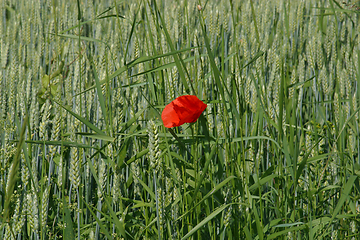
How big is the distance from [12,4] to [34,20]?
100 centimetres

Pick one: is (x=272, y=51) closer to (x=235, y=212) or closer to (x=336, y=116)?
(x=336, y=116)

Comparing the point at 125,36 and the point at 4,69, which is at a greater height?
the point at 125,36

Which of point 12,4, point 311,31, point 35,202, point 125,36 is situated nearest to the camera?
point 35,202

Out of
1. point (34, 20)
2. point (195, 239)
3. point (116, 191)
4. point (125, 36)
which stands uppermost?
point (34, 20)

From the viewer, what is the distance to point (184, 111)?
0.63 meters

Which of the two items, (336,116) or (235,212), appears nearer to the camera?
(235,212)

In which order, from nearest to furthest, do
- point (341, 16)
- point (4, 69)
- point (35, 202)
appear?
point (35, 202) → point (4, 69) → point (341, 16)

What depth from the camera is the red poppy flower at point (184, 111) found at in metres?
0.62

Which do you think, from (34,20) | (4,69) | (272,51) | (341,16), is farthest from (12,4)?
(341,16)

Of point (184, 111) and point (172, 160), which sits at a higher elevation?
point (184, 111)

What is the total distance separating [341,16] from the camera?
1.77 m

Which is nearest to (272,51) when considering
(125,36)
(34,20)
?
(125,36)

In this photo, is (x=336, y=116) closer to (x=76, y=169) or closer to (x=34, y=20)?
(x=76, y=169)

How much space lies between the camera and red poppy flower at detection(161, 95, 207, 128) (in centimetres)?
62
